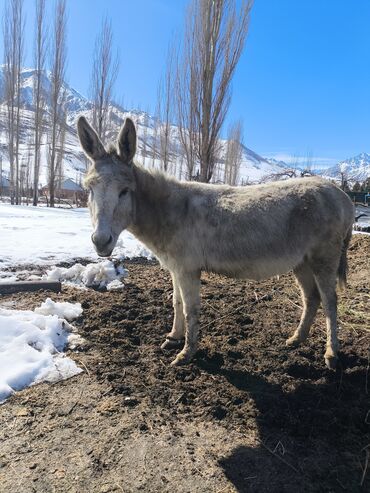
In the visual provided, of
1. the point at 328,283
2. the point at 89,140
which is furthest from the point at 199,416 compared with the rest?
the point at 89,140

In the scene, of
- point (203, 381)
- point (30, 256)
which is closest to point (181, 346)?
point (203, 381)

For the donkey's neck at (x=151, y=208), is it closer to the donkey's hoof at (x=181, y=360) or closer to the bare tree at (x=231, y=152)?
the donkey's hoof at (x=181, y=360)

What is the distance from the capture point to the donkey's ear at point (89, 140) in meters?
3.34

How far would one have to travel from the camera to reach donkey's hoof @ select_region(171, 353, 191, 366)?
3373 millimetres

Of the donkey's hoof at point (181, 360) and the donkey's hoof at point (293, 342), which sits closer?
the donkey's hoof at point (181, 360)

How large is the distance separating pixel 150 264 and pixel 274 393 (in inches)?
178

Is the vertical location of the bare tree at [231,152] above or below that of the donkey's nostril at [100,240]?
above

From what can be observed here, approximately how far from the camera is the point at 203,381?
3098 mm

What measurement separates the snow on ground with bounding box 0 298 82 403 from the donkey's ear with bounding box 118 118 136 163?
1.98 meters

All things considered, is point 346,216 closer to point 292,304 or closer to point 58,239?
point 292,304

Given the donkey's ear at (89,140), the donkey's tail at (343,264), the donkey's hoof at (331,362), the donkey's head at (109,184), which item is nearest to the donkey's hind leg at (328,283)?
the donkey's hoof at (331,362)

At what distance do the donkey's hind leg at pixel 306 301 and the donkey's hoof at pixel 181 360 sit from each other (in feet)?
3.79

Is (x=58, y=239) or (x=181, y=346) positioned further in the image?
(x=58, y=239)

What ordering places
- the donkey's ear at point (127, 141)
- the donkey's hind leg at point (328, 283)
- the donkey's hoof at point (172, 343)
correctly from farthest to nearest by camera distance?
the donkey's hoof at point (172, 343) < the donkey's hind leg at point (328, 283) < the donkey's ear at point (127, 141)
